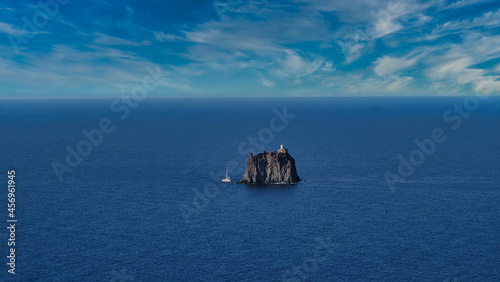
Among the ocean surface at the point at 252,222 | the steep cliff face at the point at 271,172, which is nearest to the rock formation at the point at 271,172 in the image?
the steep cliff face at the point at 271,172

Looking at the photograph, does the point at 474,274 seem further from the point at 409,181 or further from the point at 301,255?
the point at 409,181

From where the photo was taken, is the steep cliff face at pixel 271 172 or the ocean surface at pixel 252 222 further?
the steep cliff face at pixel 271 172

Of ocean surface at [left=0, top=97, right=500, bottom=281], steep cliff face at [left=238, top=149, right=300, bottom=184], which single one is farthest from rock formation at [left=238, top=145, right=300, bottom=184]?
ocean surface at [left=0, top=97, right=500, bottom=281]

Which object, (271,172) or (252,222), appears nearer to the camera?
(252,222)

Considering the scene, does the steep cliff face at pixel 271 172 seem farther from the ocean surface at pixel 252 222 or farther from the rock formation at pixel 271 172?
the ocean surface at pixel 252 222

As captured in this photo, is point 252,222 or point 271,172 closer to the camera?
point 252,222

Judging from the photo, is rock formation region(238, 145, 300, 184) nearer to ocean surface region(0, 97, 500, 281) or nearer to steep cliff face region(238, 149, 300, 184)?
steep cliff face region(238, 149, 300, 184)

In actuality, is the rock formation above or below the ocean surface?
above

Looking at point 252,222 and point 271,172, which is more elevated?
point 271,172

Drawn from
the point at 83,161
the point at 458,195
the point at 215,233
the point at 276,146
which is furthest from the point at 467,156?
the point at 83,161

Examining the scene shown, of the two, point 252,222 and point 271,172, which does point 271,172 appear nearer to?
point 271,172

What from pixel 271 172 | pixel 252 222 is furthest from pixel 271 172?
pixel 252 222
